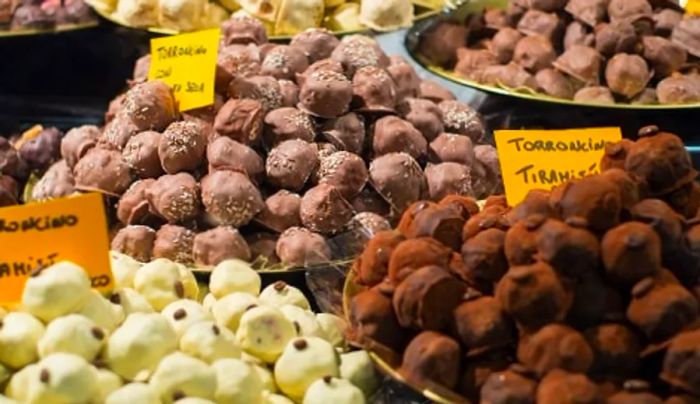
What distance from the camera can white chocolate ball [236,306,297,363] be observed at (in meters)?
1.31

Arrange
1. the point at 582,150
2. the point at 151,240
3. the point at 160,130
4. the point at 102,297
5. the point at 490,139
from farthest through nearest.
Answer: the point at 490,139, the point at 160,130, the point at 151,240, the point at 582,150, the point at 102,297

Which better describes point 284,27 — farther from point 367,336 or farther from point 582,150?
Result: point 367,336

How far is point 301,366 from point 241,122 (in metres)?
0.65

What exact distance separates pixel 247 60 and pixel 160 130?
0.23 metres

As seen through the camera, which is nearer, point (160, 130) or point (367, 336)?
point (367, 336)

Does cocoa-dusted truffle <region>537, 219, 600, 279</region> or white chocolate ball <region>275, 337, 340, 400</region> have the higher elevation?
cocoa-dusted truffle <region>537, 219, 600, 279</region>

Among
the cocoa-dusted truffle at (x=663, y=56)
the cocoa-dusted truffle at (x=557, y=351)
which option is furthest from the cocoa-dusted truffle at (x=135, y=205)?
the cocoa-dusted truffle at (x=663, y=56)

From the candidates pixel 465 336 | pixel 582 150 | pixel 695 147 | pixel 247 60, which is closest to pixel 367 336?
pixel 465 336

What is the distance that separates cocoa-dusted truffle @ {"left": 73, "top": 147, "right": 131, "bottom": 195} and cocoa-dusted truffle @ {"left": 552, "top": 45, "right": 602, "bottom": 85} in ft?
3.42

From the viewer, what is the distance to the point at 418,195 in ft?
6.04

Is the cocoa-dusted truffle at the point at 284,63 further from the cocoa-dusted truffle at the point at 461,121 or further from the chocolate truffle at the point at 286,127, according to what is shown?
the cocoa-dusted truffle at the point at 461,121

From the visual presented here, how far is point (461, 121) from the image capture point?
6.72 ft

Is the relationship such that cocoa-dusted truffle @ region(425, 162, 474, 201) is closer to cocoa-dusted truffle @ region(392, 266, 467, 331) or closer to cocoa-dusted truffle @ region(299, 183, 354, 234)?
cocoa-dusted truffle @ region(299, 183, 354, 234)

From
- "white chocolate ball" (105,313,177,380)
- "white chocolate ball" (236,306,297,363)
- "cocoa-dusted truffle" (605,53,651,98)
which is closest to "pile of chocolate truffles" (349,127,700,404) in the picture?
"white chocolate ball" (236,306,297,363)
